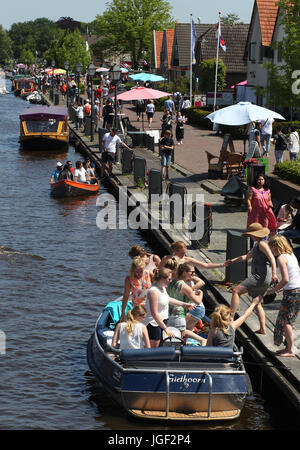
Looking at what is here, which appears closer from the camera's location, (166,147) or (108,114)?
(166,147)

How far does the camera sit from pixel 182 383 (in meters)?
9.45

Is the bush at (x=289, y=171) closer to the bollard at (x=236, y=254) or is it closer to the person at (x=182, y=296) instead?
the bollard at (x=236, y=254)

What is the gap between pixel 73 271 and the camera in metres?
→ 17.5

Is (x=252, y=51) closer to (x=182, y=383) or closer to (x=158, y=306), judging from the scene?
(x=158, y=306)

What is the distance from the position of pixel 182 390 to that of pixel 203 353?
527 millimetres

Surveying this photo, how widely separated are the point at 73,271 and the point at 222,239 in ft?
11.6

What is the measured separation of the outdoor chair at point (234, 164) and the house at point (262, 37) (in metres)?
24.8

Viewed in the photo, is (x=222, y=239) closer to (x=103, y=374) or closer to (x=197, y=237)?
(x=197, y=237)

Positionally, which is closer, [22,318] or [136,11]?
[22,318]

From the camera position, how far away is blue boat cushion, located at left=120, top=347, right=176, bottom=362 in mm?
9508

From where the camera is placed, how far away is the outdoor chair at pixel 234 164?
973 inches

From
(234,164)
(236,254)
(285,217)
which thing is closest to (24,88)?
(234,164)

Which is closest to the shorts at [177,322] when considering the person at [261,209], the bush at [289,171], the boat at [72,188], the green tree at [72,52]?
the person at [261,209]
